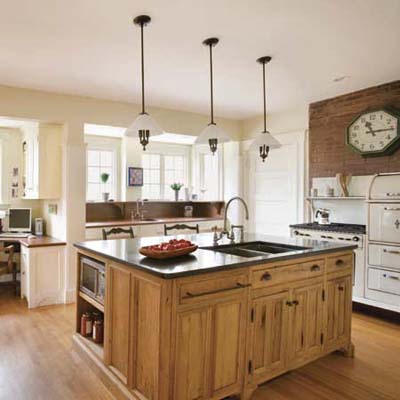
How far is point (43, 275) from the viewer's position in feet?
14.3

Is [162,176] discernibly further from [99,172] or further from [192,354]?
[192,354]

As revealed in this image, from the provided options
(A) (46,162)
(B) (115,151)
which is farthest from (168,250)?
(B) (115,151)

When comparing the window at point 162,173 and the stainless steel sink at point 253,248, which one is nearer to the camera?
the stainless steel sink at point 253,248

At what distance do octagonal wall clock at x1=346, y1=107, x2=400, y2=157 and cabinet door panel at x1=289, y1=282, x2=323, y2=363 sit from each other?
2269 mm

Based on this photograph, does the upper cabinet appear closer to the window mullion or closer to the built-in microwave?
the built-in microwave

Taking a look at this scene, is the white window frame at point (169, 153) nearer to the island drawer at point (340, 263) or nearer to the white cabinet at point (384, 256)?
the white cabinet at point (384, 256)

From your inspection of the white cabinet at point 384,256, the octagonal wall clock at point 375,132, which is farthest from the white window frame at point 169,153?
the white cabinet at point 384,256

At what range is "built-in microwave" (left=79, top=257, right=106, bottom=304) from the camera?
2701 millimetres

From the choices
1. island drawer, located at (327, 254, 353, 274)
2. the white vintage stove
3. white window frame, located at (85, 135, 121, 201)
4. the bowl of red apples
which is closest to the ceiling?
the white vintage stove

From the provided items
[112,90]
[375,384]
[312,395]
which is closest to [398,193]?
[375,384]

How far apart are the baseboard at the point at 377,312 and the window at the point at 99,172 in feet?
13.1

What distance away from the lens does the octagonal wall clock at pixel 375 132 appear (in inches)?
162

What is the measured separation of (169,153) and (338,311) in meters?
4.47

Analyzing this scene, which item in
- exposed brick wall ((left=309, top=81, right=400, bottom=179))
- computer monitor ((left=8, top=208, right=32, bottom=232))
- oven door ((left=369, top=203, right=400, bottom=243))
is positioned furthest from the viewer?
computer monitor ((left=8, top=208, right=32, bottom=232))
